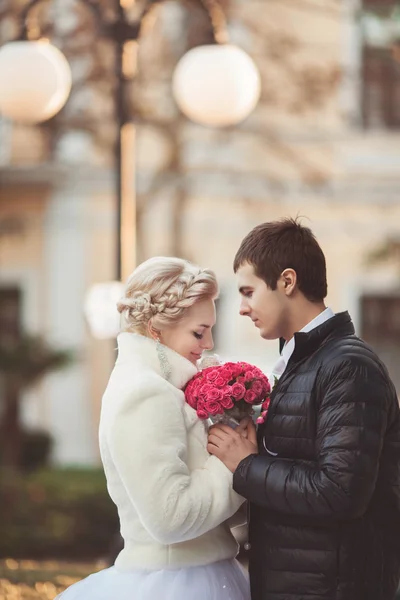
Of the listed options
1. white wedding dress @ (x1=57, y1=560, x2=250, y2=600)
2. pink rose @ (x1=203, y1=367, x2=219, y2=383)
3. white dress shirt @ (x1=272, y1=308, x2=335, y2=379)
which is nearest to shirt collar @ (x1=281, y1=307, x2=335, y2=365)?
white dress shirt @ (x1=272, y1=308, x2=335, y2=379)

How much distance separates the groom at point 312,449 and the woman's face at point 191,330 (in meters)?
0.15

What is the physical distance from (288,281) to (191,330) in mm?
333

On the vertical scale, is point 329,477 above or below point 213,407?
below

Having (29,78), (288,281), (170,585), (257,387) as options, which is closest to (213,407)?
(257,387)

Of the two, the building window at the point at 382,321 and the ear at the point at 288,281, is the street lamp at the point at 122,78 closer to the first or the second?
the ear at the point at 288,281

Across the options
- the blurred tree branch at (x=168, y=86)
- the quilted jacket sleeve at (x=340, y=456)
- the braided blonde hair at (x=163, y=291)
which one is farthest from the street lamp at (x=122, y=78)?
the blurred tree branch at (x=168, y=86)

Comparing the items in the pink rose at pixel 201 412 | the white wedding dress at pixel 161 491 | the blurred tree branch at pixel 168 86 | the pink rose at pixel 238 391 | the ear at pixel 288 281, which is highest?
the blurred tree branch at pixel 168 86

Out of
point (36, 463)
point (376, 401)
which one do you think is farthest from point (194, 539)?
point (36, 463)

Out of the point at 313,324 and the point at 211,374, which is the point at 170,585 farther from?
the point at 313,324

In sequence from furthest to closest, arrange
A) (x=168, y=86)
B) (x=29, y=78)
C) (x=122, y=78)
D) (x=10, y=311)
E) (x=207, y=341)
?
1. (x=10, y=311)
2. (x=168, y=86)
3. (x=122, y=78)
4. (x=29, y=78)
5. (x=207, y=341)

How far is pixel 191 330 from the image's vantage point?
322 cm

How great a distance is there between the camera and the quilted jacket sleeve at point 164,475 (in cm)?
301

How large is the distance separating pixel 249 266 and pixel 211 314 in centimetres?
23

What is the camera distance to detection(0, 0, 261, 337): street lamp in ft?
17.9
